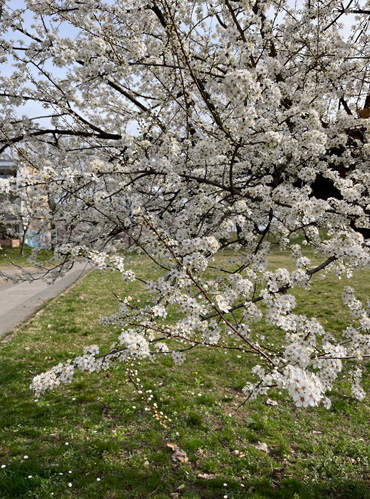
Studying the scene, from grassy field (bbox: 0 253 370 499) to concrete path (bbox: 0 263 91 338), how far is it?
2.56 metres

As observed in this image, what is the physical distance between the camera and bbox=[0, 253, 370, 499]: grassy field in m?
3.12

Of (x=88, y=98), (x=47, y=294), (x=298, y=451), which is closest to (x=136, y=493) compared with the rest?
(x=298, y=451)

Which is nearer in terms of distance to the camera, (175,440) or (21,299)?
(175,440)

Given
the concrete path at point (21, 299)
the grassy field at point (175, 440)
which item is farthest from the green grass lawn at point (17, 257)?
the grassy field at point (175, 440)

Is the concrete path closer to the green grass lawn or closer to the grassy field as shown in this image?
the green grass lawn

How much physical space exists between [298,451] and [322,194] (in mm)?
3275

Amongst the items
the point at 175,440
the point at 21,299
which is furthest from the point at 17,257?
Answer: the point at 175,440

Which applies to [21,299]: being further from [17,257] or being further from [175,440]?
[17,257]

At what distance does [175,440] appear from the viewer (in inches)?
148

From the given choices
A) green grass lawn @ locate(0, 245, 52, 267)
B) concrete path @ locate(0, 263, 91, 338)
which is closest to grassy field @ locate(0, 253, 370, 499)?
green grass lawn @ locate(0, 245, 52, 267)

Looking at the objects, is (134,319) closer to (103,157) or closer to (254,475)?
(254,475)

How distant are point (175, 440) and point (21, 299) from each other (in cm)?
842

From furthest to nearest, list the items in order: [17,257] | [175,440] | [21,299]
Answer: [17,257] → [21,299] → [175,440]

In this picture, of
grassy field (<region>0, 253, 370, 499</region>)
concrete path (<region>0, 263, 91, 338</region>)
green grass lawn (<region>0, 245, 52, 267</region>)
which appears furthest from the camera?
concrete path (<region>0, 263, 91, 338</region>)
